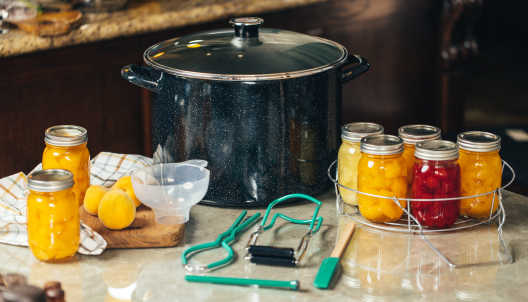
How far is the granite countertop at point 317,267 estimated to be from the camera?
0.74 m

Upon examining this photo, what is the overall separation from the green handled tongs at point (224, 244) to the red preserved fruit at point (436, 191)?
27cm

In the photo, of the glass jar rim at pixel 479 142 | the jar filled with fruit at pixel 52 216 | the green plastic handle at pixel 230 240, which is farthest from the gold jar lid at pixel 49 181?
the glass jar rim at pixel 479 142

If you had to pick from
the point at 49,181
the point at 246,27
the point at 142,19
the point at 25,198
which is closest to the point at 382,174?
the point at 246,27

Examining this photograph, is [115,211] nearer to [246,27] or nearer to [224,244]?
[224,244]

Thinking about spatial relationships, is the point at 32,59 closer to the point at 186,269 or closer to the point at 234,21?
the point at 234,21

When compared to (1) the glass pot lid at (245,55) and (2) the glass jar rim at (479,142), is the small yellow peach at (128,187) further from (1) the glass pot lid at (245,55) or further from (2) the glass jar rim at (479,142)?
(2) the glass jar rim at (479,142)

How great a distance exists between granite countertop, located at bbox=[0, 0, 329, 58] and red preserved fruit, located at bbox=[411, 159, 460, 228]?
130 cm

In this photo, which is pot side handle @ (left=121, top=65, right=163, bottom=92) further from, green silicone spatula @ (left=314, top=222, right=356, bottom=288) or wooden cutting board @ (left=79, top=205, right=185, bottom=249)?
green silicone spatula @ (left=314, top=222, right=356, bottom=288)

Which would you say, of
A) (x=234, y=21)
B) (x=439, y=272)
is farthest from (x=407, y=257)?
(x=234, y=21)

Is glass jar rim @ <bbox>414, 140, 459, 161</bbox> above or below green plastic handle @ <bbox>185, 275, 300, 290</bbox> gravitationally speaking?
above

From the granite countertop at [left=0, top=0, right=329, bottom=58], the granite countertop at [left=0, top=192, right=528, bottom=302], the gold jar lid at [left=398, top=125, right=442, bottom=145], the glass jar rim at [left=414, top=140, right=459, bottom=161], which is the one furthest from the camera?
the granite countertop at [left=0, top=0, right=329, bottom=58]

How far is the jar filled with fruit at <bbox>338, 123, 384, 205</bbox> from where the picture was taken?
3.16ft

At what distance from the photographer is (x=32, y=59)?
5.76ft

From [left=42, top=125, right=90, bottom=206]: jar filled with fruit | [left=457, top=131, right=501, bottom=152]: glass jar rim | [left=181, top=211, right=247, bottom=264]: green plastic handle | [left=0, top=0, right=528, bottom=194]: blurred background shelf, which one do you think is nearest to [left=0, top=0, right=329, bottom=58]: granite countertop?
[left=0, top=0, right=528, bottom=194]: blurred background shelf
